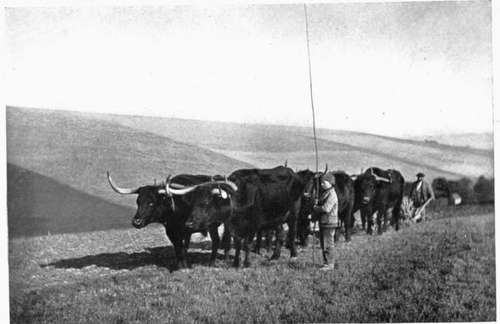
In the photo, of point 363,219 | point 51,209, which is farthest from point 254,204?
point 51,209

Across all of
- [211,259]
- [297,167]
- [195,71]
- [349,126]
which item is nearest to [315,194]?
[297,167]

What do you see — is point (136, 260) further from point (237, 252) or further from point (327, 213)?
point (327, 213)

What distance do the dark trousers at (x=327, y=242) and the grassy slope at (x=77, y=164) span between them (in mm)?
1043

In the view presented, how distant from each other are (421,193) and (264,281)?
1589 mm

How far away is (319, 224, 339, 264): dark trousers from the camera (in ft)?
18.8

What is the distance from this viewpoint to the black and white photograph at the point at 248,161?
18.0ft

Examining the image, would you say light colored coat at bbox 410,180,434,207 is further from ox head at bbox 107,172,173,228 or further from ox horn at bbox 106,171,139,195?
ox horn at bbox 106,171,139,195

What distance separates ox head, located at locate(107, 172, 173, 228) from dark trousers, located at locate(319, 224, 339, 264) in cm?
132

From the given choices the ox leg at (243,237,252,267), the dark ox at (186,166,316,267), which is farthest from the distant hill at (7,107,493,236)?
the ox leg at (243,237,252,267)

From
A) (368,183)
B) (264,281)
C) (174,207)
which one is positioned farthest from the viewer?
(368,183)

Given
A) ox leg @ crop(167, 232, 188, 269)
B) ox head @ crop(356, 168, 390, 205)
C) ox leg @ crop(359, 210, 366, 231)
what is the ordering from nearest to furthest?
ox leg @ crop(167, 232, 188, 269) < ox head @ crop(356, 168, 390, 205) < ox leg @ crop(359, 210, 366, 231)

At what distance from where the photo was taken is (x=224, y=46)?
564 cm

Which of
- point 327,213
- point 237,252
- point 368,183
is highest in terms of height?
point 368,183

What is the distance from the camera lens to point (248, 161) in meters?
5.65
